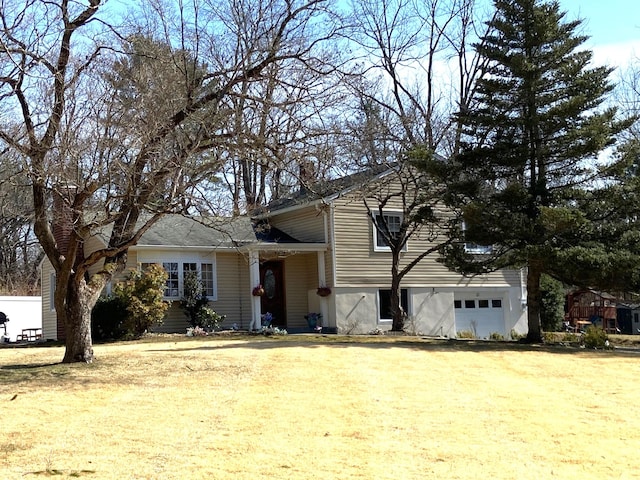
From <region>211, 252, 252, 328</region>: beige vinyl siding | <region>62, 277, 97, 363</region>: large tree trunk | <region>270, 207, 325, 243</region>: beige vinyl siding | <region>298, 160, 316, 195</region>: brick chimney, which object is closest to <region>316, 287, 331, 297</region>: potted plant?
<region>270, 207, 325, 243</region>: beige vinyl siding

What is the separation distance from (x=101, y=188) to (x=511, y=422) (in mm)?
7529

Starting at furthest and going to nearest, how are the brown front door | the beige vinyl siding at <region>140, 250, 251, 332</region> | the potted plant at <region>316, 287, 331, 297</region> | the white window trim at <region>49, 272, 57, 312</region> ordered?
1. the brown front door
2. the white window trim at <region>49, 272, 57, 312</region>
3. the potted plant at <region>316, 287, 331, 297</region>
4. the beige vinyl siding at <region>140, 250, 251, 332</region>

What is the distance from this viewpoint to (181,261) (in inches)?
906

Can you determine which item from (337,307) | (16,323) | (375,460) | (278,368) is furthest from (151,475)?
(16,323)

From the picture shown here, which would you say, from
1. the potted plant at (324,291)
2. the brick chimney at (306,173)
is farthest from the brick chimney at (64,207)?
the potted plant at (324,291)

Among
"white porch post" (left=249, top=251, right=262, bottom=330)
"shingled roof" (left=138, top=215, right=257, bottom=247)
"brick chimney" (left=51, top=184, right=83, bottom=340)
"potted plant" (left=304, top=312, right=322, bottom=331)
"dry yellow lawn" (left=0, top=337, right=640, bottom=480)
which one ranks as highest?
"shingled roof" (left=138, top=215, right=257, bottom=247)

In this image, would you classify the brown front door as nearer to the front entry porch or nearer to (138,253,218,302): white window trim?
the front entry porch

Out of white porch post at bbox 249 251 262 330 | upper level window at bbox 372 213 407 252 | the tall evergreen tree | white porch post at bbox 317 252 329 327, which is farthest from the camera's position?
upper level window at bbox 372 213 407 252

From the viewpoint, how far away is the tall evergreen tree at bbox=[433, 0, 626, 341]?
729 inches

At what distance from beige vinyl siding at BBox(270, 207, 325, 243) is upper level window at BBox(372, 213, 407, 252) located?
1.85 m

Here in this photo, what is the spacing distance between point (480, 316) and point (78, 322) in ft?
58.0

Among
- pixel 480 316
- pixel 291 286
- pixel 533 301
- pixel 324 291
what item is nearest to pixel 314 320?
pixel 324 291

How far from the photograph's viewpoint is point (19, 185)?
12711mm

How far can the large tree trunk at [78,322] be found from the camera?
1355 centimetres
